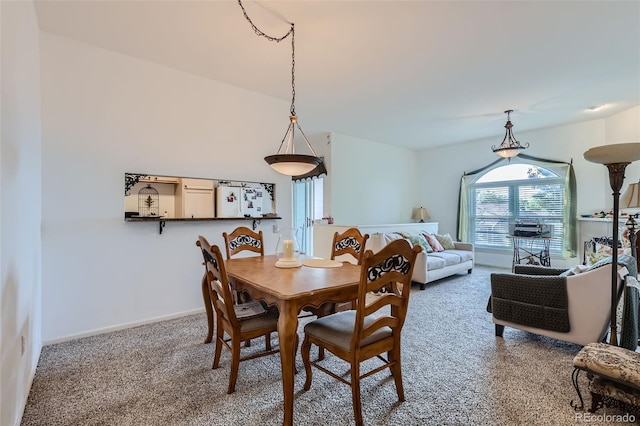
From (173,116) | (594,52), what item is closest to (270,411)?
(173,116)

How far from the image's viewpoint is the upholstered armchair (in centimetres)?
228

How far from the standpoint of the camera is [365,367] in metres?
2.25

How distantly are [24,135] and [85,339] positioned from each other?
1837mm

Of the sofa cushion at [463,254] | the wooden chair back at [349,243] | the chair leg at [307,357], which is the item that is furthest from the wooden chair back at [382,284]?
the sofa cushion at [463,254]

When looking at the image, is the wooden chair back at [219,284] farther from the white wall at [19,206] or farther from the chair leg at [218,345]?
the white wall at [19,206]

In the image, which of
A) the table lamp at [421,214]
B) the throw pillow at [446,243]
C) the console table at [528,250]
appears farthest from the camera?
the table lamp at [421,214]

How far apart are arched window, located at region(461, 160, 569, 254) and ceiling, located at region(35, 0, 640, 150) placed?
1541mm

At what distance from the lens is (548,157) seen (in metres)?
5.52

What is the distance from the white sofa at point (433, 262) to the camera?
176 inches

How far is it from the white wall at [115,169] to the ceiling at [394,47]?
10.7 inches

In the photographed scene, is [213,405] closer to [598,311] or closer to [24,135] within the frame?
[24,135]

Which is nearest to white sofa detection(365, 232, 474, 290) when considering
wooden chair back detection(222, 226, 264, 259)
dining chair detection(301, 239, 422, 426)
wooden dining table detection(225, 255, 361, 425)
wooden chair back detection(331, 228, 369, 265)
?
wooden chair back detection(331, 228, 369, 265)

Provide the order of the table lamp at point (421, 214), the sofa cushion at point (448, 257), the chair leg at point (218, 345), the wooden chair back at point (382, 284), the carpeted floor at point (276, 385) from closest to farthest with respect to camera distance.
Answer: the wooden chair back at point (382, 284), the carpeted floor at point (276, 385), the chair leg at point (218, 345), the sofa cushion at point (448, 257), the table lamp at point (421, 214)

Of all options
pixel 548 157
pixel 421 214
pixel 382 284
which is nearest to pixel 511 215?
pixel 548 157
